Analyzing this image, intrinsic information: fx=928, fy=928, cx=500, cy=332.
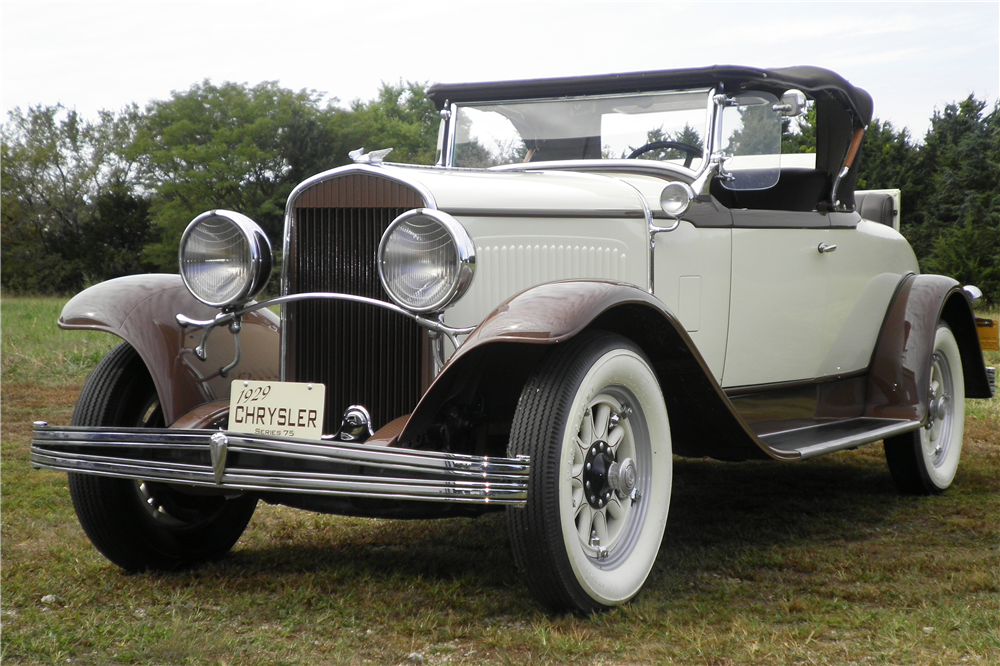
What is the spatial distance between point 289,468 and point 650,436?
116cm

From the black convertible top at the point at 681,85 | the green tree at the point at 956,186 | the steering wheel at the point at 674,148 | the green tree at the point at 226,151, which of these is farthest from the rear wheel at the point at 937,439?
the green tree at the point at 226,151

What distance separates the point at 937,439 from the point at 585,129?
260 centimetres

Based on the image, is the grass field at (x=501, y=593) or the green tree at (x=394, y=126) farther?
the green tree at (x=394, y=126)

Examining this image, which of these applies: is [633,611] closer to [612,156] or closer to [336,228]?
[336,228]

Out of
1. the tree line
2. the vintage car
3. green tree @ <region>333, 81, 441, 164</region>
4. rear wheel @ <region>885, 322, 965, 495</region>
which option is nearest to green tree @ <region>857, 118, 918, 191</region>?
the tree line

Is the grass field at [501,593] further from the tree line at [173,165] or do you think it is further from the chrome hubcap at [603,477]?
the tree line at [173,165]

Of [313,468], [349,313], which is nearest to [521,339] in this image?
[313,468]

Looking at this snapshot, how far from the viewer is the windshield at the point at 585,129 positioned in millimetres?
4105

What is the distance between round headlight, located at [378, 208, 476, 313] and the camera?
2.75 metres

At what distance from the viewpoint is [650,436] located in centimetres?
304

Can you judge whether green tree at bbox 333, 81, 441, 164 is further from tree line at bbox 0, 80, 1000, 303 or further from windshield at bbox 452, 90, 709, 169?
windshield at bbox 452, 90, 709, 169

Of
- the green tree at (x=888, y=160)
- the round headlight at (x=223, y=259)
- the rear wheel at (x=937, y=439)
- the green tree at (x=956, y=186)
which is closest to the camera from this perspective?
the round headlight at (x=223, y=259)

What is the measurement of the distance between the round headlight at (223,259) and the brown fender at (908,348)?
10.3 feet

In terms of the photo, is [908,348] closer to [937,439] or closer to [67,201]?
[937,439]
